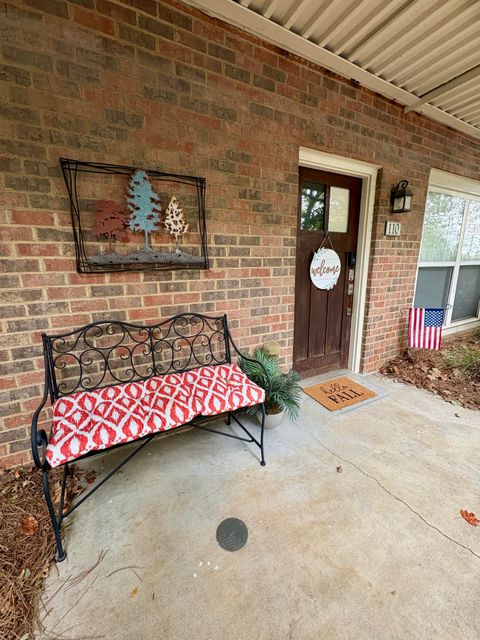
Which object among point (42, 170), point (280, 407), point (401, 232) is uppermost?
point (42, 170)

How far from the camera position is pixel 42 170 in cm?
142

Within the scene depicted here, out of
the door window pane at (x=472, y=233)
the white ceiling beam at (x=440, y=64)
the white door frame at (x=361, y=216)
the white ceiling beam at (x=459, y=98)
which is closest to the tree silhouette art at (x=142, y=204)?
the white door frame at (x=361, y=216)

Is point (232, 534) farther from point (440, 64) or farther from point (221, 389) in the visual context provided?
point (440, 64)

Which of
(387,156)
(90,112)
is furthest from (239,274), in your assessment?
(387,156)

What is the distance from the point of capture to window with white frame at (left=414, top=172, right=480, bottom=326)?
336 cm

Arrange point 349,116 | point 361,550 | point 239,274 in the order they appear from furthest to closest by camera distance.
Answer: point 349,116
point 239,274
point 361,550

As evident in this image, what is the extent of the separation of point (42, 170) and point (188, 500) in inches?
74.4

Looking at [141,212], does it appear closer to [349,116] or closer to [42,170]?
[42,170]

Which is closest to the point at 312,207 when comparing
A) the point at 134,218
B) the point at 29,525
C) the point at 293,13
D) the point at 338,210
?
the point at 338,210

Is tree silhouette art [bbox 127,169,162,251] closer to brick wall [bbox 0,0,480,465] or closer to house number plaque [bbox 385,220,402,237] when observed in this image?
brick wall [bbox 0,0,480,465]

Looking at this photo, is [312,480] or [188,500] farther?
[312,480]

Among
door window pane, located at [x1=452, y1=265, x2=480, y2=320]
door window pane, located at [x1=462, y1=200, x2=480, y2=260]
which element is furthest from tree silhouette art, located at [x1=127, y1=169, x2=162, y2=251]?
door window pane, located at [x1=452, y1=265, x2=480, y2=320]

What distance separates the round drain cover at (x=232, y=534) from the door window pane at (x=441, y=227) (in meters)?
3.47

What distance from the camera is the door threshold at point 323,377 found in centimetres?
283
